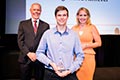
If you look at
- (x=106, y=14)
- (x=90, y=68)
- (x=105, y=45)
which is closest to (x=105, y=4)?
(x=106, y=14)

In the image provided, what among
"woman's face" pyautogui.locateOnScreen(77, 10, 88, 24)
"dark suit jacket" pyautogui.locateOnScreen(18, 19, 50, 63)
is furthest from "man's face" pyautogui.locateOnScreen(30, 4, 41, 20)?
"woman's face" pyautogui.locateOnScreen(77, 10, 88, 24)

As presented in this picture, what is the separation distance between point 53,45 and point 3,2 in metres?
2.27

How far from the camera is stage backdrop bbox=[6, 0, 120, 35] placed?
13.3 feet

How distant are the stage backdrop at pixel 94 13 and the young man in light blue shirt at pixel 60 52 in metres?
1.69

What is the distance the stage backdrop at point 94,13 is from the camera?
405 centimetres

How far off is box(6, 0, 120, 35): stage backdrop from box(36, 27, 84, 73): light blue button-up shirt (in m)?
1.70

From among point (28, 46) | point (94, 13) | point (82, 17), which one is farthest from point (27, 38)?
point (94, 13)

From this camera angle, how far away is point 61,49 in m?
2.31

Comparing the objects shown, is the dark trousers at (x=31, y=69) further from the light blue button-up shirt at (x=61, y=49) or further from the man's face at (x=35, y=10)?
the light blue button-up shirt at (x=61, y=49)

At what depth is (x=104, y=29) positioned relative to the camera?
4.22 m

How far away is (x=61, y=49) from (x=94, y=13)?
6.57 ft

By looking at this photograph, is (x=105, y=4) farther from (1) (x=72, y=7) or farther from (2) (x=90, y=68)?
(2) (x=90, y=68)

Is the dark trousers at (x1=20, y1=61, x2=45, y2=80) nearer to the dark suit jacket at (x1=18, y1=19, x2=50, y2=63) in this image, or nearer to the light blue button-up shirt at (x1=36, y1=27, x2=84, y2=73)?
the dark suit jacket at (x1=18, y1=19, x2=50, y2=63)

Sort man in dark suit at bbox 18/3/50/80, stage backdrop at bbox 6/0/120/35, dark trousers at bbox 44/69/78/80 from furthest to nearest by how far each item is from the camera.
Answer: stage backdrop at bbox 6/0/120/35, man in dark suit at bbox 18/3/50/80, dark trousers at bbox 44/69/78/80
